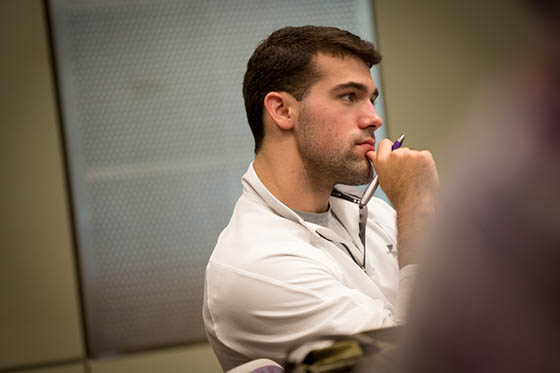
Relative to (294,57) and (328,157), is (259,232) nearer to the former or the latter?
(328,157)

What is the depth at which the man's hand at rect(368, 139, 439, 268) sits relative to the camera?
3.23 ft

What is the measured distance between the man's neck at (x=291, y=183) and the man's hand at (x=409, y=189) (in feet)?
0.58

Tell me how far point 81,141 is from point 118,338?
2.32ft

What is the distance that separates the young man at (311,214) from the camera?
0.92m

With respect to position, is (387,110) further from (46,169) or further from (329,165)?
(46,169)

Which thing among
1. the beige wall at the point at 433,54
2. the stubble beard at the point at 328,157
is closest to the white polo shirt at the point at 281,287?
the stubble beard at the point at 328,157

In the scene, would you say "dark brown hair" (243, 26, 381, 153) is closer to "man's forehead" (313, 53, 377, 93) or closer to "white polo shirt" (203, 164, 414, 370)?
"man's forehead" (313, 53, 377, 93)

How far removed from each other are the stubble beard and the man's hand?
0.07 metres

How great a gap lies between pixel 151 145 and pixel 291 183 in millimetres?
743

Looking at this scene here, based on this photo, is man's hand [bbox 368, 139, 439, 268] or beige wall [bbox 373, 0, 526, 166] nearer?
man's hand [bbox 368, 139, 439, 268]

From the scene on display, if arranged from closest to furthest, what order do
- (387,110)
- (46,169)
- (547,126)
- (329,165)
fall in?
(547,126) < (329,165) < (46,169) < (387,110)

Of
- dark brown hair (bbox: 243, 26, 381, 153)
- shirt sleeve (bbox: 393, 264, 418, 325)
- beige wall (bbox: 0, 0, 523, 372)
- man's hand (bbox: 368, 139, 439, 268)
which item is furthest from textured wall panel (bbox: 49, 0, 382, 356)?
shirt sleeve (bbox: 393, 264, 418, 325)

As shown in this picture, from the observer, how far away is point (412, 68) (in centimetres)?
185

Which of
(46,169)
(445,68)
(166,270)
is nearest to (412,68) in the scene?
(445,68)
